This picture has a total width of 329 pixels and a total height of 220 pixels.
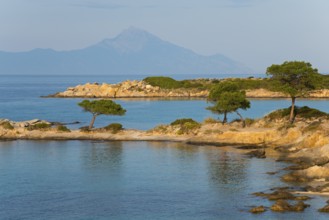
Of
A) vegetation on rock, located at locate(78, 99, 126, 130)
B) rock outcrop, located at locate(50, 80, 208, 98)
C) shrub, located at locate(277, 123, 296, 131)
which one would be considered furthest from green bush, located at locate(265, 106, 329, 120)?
Result: rock outcrop, located at locate(50, 80, 208, 98)

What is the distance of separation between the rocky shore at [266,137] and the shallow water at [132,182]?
237cm

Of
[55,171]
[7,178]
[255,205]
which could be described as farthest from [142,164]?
[255,205]

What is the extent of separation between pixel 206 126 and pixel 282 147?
15.9 meters

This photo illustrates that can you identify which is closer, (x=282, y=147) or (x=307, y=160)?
(x=307, y=160)

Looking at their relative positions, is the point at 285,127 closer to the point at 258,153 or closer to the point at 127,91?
the point at 258,153

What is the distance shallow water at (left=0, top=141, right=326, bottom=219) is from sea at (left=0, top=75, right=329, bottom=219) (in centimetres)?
7

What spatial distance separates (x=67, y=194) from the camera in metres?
45.6

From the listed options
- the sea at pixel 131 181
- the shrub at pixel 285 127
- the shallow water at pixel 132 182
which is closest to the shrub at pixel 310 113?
the shrub at pixel 285 127

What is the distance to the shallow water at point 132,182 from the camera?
131 feet

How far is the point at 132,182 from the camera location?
50312mm

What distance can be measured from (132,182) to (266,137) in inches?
1037

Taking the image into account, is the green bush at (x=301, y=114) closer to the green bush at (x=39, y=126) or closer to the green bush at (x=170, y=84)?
the green bush at (x=39, y=126)

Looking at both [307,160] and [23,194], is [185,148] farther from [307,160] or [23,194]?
[23,194]

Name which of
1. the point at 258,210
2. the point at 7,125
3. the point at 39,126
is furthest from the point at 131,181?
the point at 7,125
